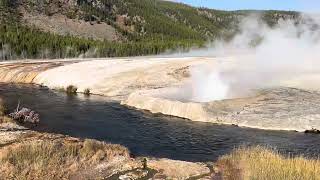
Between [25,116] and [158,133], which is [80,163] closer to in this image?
[158,133]

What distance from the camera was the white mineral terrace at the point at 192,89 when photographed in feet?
136

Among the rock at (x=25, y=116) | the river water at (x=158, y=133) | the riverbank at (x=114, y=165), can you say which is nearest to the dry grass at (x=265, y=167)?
the riverbank at (x=114, y=165)

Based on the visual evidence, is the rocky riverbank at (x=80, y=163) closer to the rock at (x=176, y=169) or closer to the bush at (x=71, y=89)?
the rock at (x=176, y=169)

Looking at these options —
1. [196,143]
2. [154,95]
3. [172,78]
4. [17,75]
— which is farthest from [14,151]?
[17,75]

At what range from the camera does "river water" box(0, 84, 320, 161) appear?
105ft

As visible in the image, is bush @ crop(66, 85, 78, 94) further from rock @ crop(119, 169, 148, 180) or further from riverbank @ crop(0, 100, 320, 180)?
rock @ crop(119, 169, 148, 180)

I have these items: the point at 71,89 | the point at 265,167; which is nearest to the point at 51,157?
the point at 265,167

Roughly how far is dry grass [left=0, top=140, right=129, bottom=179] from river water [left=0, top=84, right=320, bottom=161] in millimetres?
5034

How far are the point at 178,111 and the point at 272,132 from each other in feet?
32.1

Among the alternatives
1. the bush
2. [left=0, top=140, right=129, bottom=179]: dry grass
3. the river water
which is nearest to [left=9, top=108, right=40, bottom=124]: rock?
the river water

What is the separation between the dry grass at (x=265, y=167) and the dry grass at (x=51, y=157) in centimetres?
552

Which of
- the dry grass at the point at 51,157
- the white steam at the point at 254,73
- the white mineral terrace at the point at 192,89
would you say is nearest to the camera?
the dry grass at the point at 51,157

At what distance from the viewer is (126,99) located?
2133 inches

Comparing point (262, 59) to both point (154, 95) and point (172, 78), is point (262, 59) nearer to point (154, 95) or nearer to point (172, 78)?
point (172, 78)
